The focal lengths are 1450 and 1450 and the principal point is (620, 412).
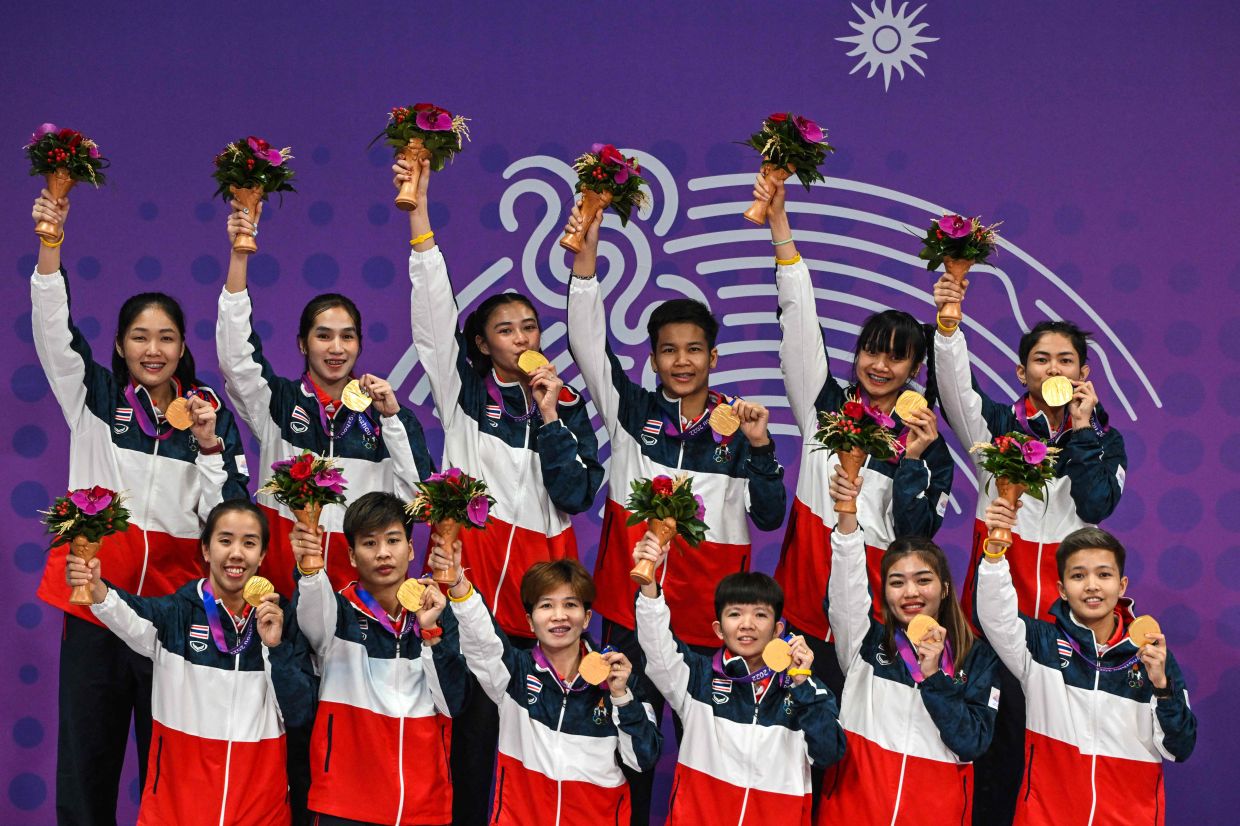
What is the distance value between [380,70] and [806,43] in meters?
1.96

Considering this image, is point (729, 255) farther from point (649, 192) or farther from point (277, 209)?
point (277, 209)

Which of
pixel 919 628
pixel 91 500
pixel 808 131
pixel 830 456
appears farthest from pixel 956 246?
pixel 91 500

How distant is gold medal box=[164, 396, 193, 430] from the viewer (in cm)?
523

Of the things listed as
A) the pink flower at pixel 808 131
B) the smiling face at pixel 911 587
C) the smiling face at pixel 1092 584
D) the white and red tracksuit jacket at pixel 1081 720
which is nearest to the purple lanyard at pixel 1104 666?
the white and red tracksuit jacket at pixel 1081 720

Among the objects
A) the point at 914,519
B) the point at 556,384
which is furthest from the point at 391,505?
the point at 914,519

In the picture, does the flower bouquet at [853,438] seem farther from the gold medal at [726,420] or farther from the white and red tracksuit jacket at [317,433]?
the white and red tracksuit jacket at [317,433]

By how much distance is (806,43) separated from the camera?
662 cm

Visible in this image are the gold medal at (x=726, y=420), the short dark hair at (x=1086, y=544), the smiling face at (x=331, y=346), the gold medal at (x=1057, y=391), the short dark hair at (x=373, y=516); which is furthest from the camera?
the smiling face at (x=331, y=346)

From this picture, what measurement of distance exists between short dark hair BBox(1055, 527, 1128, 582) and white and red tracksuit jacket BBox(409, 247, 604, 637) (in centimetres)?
167

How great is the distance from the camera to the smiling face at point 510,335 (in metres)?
5.45

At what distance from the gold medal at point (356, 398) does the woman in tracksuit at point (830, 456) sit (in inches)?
61.7

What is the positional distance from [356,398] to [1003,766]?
2.73 m

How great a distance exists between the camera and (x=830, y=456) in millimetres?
5242

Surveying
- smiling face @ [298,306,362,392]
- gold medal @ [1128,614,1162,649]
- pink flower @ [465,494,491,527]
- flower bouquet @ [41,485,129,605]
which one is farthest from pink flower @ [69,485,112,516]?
gold medal @ [1128,614,1162,649]
